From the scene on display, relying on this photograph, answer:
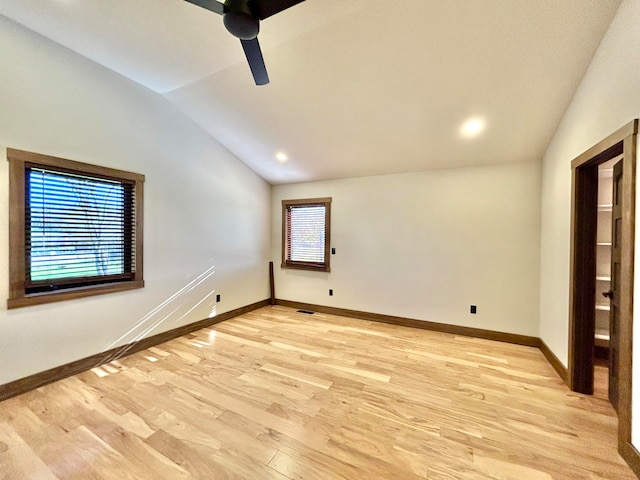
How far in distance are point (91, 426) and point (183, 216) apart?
2.36 meters

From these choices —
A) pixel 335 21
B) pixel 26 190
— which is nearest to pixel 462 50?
pixel 335 21

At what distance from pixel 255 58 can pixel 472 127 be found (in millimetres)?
2332

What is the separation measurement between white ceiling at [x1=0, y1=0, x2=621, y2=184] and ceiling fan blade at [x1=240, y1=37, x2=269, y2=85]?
1.41 feet

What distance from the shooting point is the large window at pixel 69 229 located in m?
2.21

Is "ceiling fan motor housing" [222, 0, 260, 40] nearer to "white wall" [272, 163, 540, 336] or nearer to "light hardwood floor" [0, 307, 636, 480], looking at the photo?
"light hardwood floor" [0, 307, 636, 480]

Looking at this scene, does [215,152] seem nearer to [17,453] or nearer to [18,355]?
[18,355]

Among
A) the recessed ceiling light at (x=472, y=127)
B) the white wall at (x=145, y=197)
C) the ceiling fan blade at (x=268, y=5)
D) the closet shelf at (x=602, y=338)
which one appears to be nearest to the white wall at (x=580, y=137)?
the closet shelf at (x=602, y=338)

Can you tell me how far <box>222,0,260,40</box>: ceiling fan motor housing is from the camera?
5.02ft

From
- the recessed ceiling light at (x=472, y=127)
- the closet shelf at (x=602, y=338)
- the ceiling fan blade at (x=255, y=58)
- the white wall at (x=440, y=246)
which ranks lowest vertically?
the closet shelf at (x=602, y=338)

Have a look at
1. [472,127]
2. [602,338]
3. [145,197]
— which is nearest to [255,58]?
[145,197]

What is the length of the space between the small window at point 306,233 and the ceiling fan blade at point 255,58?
2.66 meters

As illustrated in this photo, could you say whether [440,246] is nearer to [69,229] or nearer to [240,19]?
[240,19]

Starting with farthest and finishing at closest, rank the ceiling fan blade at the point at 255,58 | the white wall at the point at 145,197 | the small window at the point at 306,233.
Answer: the small window at the point at 306,233 < the white wall at the point at 145,197 < the ceiling fan blade at the point at 255,58

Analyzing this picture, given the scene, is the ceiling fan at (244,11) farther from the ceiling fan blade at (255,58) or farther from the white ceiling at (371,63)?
the white ceiling at (371,63)
